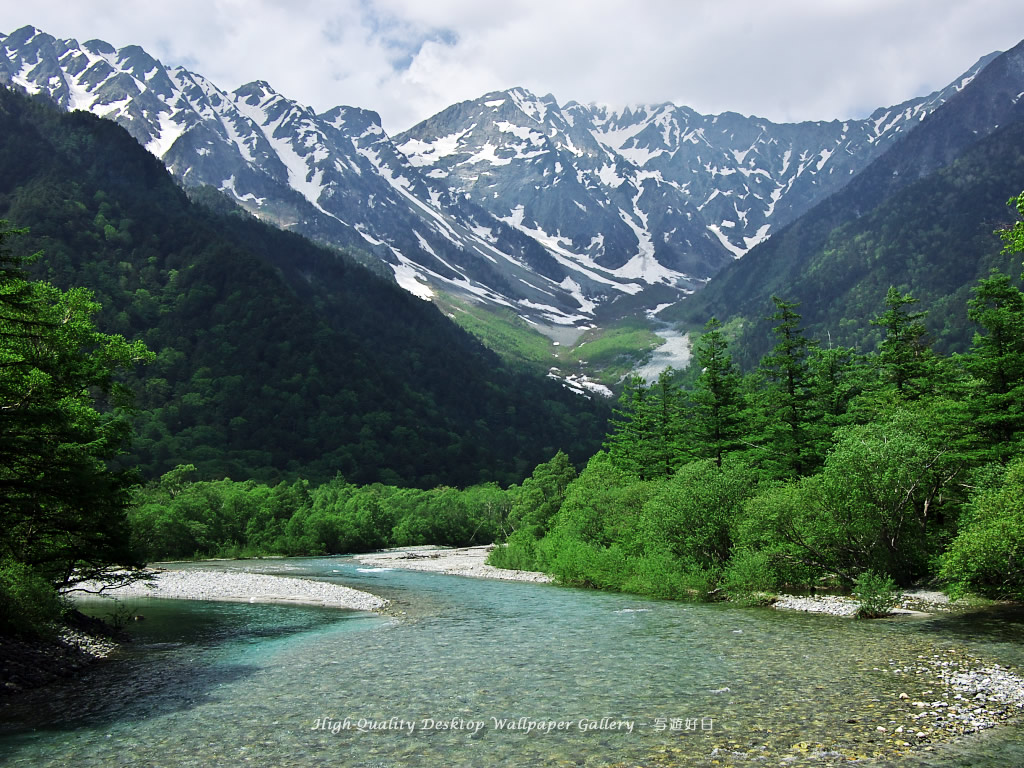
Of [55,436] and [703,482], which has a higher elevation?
[55,436]

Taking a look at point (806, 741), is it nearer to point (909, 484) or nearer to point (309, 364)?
point (909, 484)

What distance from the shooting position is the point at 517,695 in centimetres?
2105

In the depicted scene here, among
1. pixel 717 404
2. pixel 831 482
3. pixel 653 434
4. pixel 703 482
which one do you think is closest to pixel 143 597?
pixel 703 482

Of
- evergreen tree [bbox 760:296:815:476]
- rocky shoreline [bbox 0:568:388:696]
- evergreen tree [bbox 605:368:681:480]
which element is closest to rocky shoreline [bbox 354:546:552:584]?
evergreen tree [bbox 605:368:681:480]

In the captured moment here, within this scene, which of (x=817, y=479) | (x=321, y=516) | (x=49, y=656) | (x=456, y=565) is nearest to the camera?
(x=49, y=656)

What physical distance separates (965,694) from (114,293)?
205967 millimetres

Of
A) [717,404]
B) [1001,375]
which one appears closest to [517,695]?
[1001,375]

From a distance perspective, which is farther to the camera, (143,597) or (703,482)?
(143,597)

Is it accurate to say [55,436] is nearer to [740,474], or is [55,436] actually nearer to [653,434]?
[740,474]

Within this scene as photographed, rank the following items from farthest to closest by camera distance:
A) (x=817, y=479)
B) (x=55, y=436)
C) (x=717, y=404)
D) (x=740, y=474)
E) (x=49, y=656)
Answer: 1. (x=717, y=404)
2. (x=740, y=474)
3. (x=817, y=479)
4. (x=49, y=656)
5. (x=55, y=436)

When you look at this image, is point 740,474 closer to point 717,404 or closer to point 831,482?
point 831,482

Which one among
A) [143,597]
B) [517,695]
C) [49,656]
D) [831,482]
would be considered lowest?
[143,597]

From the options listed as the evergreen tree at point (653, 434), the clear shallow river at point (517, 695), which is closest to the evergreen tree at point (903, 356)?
the evergreen tree at point (653, 434)

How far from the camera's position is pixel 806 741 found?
15.8 metres
